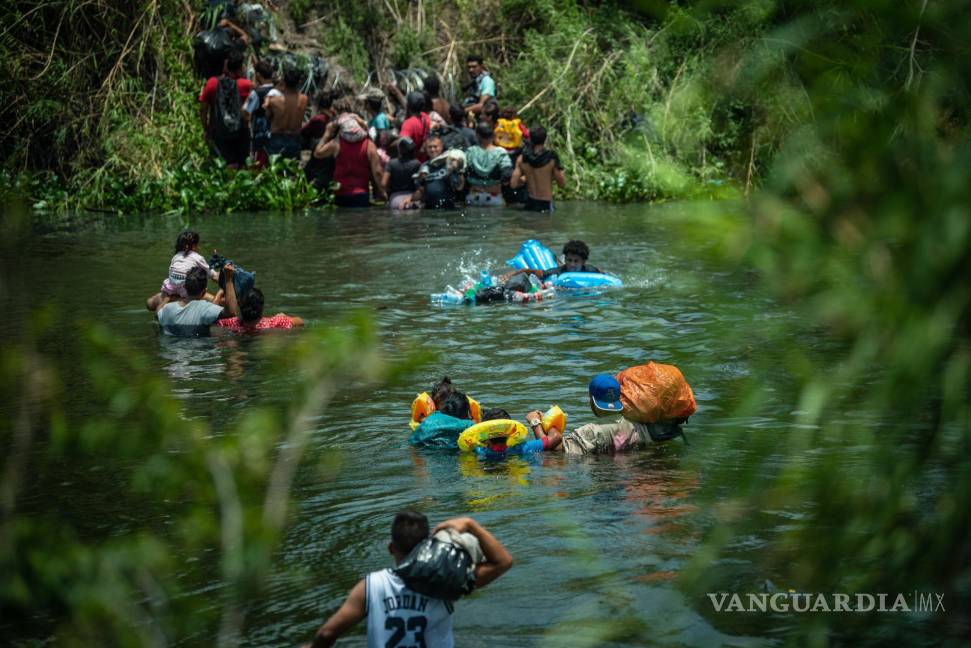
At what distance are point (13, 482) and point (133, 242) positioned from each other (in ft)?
49.7

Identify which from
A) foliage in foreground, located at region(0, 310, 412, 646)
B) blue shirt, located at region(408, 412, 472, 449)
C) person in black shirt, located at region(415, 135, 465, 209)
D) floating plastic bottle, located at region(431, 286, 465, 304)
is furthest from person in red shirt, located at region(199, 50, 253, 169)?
foliage in foreground, located at region(0, 310, 412, 646)

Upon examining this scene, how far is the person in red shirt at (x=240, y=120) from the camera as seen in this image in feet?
69.0

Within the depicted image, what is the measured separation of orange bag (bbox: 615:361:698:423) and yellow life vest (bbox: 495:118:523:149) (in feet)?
45.7

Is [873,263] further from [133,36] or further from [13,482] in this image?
[133,36]

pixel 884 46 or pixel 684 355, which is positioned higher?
pixel 884 46

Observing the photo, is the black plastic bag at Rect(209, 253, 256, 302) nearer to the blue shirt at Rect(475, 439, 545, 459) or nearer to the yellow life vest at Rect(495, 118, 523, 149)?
the blue shirt at Rect(475, 439, 545, 459)

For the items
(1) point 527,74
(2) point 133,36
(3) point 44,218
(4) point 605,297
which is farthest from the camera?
(1) point 527,74

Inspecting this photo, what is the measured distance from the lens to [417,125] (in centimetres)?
2164

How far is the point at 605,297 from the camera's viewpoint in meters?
14.5

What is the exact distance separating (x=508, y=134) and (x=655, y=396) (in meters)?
14.1

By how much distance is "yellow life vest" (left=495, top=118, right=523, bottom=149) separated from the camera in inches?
874

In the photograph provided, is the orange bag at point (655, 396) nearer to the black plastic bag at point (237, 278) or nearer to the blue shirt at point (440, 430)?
the blue shirt at point (440, 430)

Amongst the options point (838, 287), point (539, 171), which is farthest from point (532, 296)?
point (838, 287)

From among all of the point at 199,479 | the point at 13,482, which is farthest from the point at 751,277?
the point at 13,482
